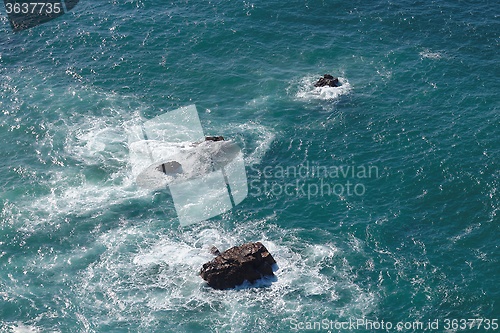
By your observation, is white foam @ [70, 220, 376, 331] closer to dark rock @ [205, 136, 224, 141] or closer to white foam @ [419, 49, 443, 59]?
dark rock @ [205, 136, 224, 141]

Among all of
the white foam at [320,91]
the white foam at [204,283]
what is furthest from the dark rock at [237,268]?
the white foam at [320,91]

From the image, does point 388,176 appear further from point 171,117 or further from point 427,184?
point 171,117

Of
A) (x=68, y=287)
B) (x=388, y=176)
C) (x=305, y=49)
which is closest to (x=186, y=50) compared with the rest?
(x=305, y=49)

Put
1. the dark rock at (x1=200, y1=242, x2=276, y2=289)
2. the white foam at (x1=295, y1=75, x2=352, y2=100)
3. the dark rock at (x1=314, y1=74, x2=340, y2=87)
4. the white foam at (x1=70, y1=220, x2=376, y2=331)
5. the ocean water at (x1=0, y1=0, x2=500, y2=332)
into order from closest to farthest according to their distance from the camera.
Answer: the white foam at (x1=70, y1=220, x2=376, y2=331) < the ocean water at (x1=0, y1=0, x2=500, y2=332) < the dark rock at (x1=200, y1=242, x2=276, y2=289) < the white foam at (x1=295, y1=75, x2=352, y2=100) < the dark rock at (x1=314, y1=74, x2=340, y2=87)

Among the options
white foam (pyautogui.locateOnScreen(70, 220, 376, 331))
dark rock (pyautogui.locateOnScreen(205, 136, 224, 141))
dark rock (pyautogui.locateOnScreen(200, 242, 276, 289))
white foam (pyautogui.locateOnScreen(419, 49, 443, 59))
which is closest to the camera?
white foam (pyautogui.locateOnScreen(70, 220, 376, 331))

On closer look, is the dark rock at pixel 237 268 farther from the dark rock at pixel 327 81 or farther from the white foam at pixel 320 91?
the dark rock at pixel 327 81

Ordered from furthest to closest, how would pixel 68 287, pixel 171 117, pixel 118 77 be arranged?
pixel 118 77
pixel 171 117
pixel 68 287

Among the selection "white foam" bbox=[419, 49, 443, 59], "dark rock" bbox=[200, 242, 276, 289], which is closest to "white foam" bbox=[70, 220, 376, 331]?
"dark rock" bbox=[200, 242, 276, 289]
